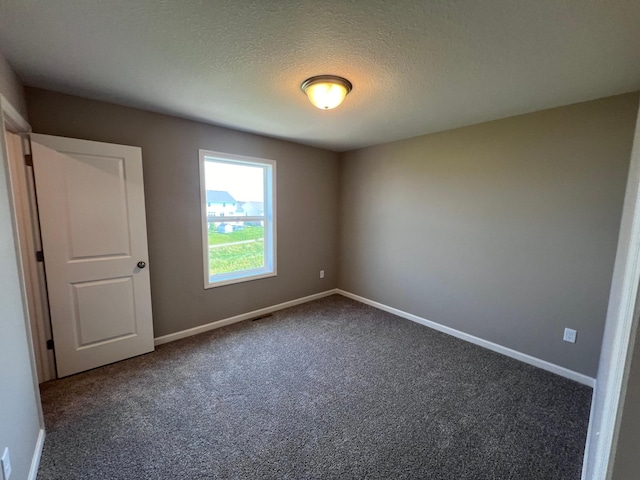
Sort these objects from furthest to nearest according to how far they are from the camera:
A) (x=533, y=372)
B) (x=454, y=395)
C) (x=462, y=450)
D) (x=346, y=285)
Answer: (x=346, y=285), (x=533, y=372), (x=454, y=395), (x=462, y=450)

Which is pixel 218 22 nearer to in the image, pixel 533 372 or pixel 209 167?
pixel 209 167

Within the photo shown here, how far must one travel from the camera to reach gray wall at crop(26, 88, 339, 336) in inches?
93.2

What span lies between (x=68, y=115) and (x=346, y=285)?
12.5 feet

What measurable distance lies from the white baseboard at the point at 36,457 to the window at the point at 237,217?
1694mm

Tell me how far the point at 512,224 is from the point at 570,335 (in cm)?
107

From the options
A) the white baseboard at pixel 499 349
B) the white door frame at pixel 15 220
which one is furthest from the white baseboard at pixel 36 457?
the white baseboard at pixel 499 349

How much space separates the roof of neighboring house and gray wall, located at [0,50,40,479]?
167cm

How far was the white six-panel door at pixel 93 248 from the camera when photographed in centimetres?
217

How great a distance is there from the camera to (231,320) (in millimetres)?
3395

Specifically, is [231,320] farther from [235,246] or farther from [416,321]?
[416,321]

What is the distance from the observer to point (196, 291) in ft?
10.2

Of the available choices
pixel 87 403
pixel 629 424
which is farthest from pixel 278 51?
pixel 87 403

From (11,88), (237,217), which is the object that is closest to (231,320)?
(237,217)

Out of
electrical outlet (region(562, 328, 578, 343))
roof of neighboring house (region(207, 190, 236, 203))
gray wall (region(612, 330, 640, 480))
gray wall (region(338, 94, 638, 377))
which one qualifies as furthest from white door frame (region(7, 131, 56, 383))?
electrical outlet (region(562, 328, 578, 343))
